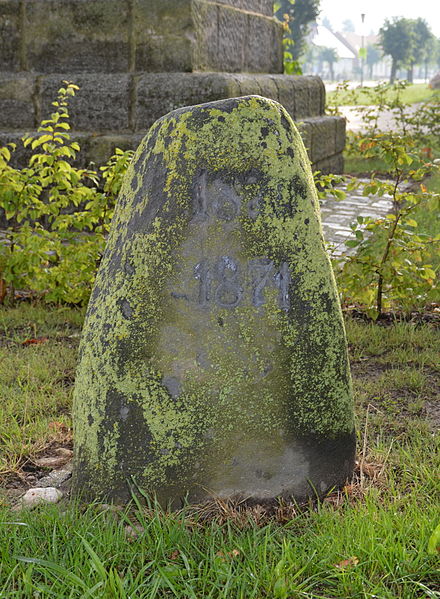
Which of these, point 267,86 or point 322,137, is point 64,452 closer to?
point 267,86

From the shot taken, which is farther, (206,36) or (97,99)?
(206,36)

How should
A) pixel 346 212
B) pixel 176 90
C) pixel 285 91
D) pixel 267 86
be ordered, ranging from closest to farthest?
pixel 176 90 < pixel 267 86 < pixel 346 212 < pixel 285 91

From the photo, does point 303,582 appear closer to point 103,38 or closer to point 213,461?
point 213,461

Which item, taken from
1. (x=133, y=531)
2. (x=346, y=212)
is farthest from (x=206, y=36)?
(x=133, y=531)

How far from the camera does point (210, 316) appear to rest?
2.10 m

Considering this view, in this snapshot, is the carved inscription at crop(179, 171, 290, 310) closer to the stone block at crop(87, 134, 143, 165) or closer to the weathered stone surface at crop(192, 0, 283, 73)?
the stone block at crop(87, 134, 143, 165)

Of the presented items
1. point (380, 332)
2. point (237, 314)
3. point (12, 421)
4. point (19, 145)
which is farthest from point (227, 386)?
point (19, 145)

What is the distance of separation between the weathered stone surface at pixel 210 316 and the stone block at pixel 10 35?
4912mm

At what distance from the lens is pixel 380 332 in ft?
13.3

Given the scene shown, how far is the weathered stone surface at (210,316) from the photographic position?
2.09 metres

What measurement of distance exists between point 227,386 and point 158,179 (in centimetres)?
65

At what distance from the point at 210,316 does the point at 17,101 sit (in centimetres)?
510

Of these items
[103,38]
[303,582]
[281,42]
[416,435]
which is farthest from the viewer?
[281,42]

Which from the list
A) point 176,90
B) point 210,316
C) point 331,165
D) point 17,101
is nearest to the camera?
point 210,316
